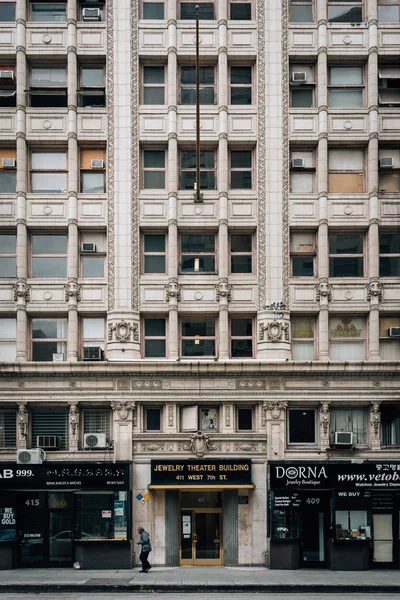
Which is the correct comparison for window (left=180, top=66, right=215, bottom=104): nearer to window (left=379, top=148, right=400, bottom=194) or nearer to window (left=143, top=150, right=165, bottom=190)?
window (left=143, top=150, right=165, bottom=190)

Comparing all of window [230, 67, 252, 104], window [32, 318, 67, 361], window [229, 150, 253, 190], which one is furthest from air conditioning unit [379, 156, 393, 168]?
window [32, 318, 67, 361]

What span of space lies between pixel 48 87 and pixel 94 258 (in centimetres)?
722

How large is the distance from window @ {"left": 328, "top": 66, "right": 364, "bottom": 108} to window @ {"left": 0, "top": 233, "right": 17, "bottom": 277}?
1403 cm

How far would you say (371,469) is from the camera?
28.0m

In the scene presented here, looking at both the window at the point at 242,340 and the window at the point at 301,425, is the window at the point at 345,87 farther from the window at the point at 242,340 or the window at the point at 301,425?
the window at the point at 301,425

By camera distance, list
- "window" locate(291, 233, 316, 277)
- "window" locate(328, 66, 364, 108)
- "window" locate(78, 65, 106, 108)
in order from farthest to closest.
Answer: "window" locate(328, 66, 364, 108)
"window" locate(78, 65, 106, 108)
"window" locate(291, 233, 316, 277)

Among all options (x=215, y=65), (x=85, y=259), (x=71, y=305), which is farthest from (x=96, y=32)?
(x=71, y=305)

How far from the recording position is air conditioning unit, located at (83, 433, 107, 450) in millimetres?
28625

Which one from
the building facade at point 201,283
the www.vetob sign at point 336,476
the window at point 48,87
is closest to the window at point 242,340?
the building facade at point 201,283

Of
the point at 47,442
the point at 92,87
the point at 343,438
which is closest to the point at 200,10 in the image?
the point at 92,87

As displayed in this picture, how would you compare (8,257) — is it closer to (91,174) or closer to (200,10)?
(91,174)

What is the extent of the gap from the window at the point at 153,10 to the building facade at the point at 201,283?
0.30 feet

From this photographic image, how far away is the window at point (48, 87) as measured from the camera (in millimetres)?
30172

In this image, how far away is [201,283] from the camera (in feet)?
97.0
